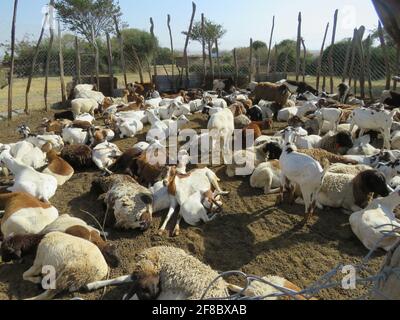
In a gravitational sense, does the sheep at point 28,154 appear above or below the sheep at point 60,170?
above

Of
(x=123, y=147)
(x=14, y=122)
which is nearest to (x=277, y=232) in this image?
(x=123, y=147)

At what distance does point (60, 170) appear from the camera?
7.16 m

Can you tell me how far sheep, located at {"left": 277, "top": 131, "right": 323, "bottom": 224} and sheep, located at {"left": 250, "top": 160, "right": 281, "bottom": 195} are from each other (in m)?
0.82

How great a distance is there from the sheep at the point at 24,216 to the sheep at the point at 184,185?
156cm

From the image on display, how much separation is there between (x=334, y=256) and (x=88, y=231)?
2998mm

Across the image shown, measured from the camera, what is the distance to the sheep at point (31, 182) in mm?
5980

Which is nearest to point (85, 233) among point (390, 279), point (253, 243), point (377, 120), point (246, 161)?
point (253, 243)

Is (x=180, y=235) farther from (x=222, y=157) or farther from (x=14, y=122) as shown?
(x=14, y=122)

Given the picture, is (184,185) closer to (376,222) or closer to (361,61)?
(376,222)

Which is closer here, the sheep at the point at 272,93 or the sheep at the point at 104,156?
the sheep at the point at 104,156

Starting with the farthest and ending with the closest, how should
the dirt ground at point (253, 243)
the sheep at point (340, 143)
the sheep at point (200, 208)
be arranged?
the sheep at point (340, 143)
the sheep at point (200, 208)
the dirt ground at point (253, 243)

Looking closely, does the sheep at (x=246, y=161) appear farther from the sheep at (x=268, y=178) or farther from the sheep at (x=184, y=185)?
the sheep at (x=184, y=185)

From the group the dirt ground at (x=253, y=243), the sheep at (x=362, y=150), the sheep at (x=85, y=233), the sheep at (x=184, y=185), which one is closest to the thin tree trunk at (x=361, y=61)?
the sheep at (x=362, y=150)

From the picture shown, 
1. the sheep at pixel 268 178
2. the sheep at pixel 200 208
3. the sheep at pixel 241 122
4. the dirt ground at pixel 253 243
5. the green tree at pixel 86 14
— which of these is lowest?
the dirt ground at pixel 253 243
